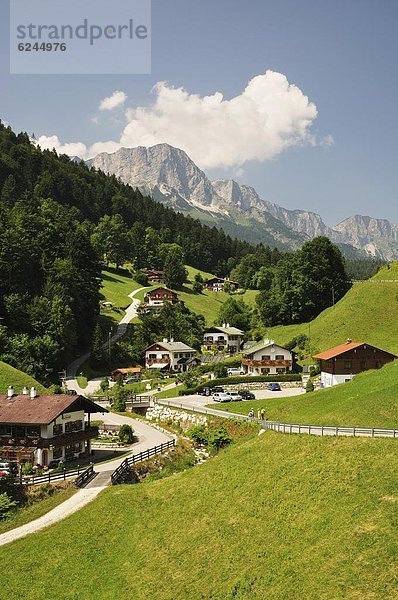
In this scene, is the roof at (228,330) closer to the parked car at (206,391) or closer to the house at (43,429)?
the parked car at (206,391)

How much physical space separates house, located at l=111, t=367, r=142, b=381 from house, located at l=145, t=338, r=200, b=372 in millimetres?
5704

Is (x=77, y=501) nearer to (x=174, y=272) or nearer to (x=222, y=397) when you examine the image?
(x=222, y=397)

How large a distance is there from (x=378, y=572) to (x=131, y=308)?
117m

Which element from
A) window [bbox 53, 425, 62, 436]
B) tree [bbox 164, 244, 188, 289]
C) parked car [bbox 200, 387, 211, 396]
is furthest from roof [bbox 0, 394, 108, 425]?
tree [bbox 164, 244, 188, 289]

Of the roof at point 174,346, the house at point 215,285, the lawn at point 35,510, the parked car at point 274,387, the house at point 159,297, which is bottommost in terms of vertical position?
→ the lawn at point 35,510

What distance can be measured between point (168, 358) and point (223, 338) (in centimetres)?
1756

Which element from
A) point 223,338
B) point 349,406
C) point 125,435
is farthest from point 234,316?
point 349,406

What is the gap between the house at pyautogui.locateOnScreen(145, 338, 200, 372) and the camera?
101 metres

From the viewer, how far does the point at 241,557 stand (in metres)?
24.7

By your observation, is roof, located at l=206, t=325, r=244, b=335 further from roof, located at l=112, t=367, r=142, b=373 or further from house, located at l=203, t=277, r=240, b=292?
house, located at l=203, t=277, r=240, b=292

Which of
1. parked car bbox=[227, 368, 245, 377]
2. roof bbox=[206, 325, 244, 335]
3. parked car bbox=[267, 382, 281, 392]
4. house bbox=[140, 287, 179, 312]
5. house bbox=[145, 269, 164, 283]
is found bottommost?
parked car bbox=[267, 382, 281, 392]

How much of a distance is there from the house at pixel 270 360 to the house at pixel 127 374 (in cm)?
2060

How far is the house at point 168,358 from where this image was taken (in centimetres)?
10144

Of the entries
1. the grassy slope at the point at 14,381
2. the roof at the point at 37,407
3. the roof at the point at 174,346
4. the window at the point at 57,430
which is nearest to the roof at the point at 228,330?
the roof at the point at 174,346
